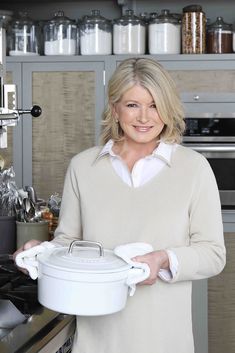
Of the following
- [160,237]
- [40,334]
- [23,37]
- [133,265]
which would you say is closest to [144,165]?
[160,237]

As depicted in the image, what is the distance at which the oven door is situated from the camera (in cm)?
322

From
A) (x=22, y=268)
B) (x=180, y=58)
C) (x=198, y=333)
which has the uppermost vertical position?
(x=180, y=58)

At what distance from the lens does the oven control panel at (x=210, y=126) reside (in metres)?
3.22

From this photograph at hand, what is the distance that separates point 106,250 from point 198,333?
1571 mm

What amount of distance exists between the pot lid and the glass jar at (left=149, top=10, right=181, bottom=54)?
2.09 metres

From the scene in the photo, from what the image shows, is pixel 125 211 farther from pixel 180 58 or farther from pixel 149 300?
pixel 180 58

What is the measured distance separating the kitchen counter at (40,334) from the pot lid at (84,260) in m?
0.15

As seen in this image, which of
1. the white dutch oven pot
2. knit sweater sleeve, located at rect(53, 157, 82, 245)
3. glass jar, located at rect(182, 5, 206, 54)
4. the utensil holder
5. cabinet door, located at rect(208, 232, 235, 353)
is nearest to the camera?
the white dutch oven pot

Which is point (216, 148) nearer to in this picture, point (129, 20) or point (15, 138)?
point (129, 20)

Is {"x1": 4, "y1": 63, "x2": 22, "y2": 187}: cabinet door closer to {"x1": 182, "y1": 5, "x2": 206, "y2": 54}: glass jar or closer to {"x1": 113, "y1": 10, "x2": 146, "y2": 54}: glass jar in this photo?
{"x1": 113, "y1": 10, "x2": 146, "y2": 54}: glass jar

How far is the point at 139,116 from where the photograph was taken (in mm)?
1458

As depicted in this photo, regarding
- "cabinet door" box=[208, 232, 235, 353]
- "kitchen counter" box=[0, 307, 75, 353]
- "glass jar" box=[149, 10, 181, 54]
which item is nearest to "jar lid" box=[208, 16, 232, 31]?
"glass jar" box=[149, 10, 181, 54]

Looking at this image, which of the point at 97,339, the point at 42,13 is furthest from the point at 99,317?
the point at 42,13

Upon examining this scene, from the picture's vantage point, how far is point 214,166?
10.7ft
